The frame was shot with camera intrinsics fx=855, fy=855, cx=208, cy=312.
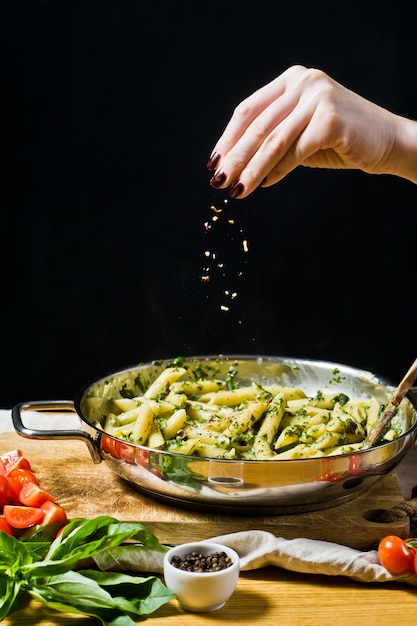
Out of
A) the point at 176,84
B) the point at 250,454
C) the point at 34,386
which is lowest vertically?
the point at 34,386

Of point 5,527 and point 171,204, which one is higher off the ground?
point 171,204

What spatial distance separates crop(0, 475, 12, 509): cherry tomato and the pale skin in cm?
91

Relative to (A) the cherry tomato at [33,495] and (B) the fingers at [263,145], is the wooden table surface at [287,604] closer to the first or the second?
(A) the cherry tomato at [33,495]

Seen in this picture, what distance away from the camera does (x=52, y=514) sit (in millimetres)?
1985

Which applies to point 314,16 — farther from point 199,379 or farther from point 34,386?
point 34,386

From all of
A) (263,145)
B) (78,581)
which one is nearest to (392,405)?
(263,145)

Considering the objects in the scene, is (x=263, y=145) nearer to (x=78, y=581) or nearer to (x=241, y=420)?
(x=241, y=420)

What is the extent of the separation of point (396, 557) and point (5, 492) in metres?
0.97

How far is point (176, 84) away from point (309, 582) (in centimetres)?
264

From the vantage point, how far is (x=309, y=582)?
1916 mm

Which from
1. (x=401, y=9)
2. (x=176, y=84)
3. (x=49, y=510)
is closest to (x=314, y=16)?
(x=401, y=9)

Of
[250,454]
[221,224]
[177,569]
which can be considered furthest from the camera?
[221,224]

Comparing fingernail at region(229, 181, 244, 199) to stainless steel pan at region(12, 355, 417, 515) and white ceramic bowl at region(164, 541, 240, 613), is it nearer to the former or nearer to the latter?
stainless steel pan at region(12, 355, 417, 515)

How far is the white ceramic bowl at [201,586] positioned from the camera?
1706mm
